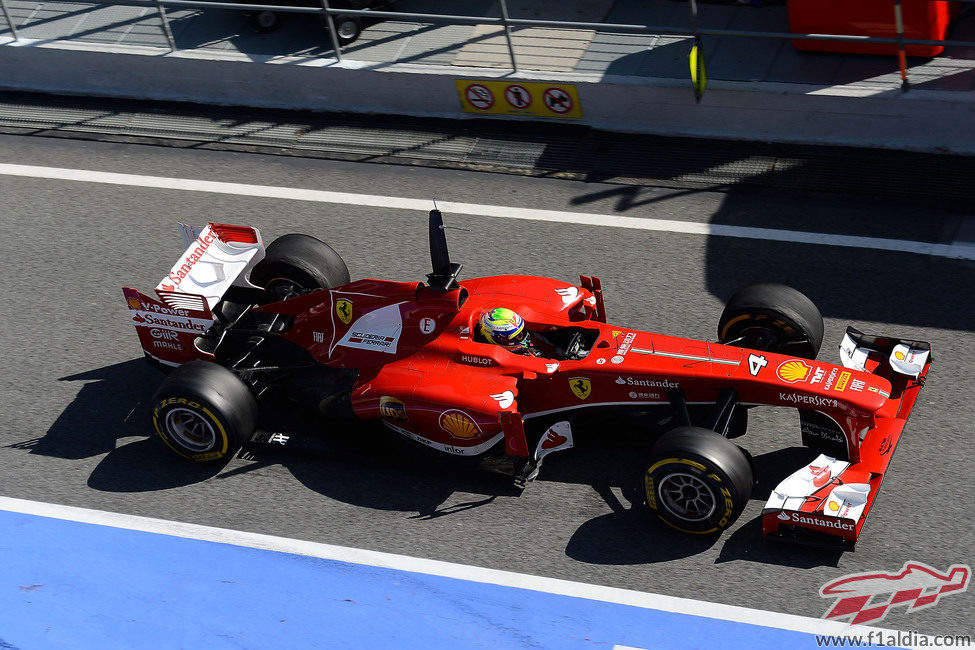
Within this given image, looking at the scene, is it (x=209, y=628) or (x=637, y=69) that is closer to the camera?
(x=209, y=628)

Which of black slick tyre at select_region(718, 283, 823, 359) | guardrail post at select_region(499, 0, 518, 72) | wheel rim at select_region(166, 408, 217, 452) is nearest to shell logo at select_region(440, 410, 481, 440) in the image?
wheel rim at select_region(166, 408, 217, 452)

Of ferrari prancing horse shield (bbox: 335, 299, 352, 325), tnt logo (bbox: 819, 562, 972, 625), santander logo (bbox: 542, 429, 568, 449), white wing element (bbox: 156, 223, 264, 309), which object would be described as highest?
white wing element (bbox: 156, 223, 264, 309)

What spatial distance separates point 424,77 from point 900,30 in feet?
16.2

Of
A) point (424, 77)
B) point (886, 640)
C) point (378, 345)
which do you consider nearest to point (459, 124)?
point (424, 77)

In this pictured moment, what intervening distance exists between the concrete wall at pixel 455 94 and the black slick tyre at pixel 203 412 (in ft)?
17.3

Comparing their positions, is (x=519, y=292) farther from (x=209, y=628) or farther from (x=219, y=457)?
(x=209, y=628)

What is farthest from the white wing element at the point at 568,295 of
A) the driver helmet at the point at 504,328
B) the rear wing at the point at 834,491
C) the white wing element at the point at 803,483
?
the white wing element at the point at 803,483

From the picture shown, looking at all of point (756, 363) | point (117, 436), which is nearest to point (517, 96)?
point (756, 363)

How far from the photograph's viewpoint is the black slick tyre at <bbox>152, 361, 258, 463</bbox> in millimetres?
7672

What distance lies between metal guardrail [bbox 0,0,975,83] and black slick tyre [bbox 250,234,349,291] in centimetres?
369

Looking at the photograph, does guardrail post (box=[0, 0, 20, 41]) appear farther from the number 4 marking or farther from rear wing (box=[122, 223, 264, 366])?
the number 4 marking

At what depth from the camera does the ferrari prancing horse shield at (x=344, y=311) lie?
8219 millimetres

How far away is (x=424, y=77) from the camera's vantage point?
469 inches

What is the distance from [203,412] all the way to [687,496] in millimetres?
3436
